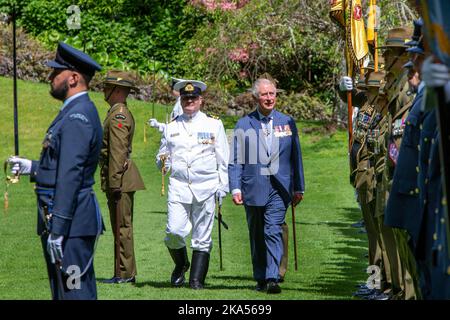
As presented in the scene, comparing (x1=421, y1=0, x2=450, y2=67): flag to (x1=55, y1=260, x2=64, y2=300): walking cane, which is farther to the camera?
(x1=55, y1=260, x2=64, y2=300): walking cane

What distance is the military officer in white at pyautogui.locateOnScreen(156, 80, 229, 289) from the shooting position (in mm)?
12617

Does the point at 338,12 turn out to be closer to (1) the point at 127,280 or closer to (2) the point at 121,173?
(2) the point at 121,173

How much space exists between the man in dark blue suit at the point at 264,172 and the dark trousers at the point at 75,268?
403 centimetres

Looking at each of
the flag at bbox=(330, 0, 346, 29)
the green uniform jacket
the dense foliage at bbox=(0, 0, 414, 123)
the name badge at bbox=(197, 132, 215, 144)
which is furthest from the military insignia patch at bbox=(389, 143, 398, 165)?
the dense foliage at bbox=(0, 0, 414, 123)

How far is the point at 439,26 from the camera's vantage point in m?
6.24

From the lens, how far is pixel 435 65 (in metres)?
Answer: 6.16

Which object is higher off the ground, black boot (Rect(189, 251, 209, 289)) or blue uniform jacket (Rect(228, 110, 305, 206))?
blue uniform jacket (Rect(228, 110, 305, 206))

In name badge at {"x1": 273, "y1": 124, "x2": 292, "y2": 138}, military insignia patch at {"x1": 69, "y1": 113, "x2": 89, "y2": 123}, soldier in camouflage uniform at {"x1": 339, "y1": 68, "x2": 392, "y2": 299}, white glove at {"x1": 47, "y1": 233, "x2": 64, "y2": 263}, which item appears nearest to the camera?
white glove at {"x1": 47, "y1": 233, "x2": 64, "y2": 263}

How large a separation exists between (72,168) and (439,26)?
308 cm

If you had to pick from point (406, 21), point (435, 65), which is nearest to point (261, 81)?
point (435, 65)

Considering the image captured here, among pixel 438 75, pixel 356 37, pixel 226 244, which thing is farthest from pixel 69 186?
pixel 226 244

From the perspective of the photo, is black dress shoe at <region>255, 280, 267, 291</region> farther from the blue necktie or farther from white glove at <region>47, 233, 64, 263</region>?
white glove at <region>47, 233, 64, 263</region>

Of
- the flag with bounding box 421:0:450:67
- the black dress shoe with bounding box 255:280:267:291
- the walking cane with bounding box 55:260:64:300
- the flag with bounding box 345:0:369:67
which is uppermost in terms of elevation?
the flag with bounding box 345:0:369:67

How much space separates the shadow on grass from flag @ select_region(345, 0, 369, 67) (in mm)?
2511
